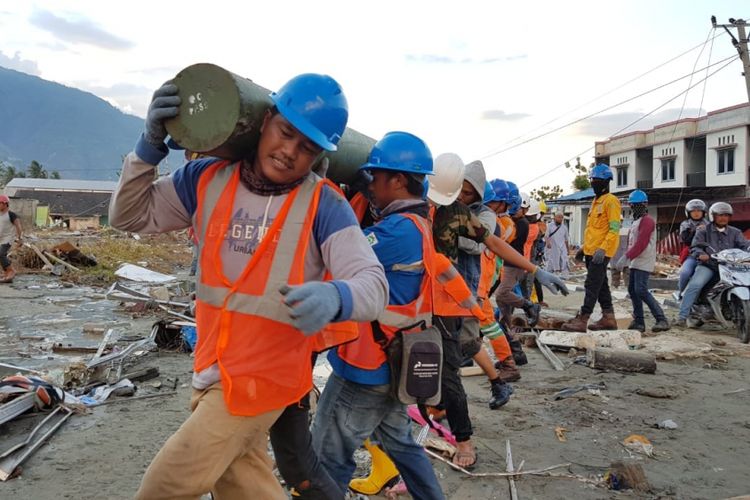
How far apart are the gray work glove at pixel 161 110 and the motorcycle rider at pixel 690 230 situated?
8267mm

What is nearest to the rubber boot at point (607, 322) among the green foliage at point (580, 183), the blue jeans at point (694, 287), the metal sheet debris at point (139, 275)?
the blue jeans at point (694, 287)

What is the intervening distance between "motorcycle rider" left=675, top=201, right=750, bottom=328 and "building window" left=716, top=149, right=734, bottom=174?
24.7 metres

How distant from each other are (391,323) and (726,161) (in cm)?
3260

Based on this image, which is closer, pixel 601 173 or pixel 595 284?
pixel 601 173

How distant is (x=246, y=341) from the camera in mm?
1914

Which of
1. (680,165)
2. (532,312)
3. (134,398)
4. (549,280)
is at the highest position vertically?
(680,165)

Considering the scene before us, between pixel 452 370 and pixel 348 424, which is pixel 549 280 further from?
pixel 348 424

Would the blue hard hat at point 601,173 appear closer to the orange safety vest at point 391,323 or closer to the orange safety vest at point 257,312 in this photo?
the orange safety vest at point 391,323

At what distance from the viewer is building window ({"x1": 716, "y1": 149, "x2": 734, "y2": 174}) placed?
2908 cm

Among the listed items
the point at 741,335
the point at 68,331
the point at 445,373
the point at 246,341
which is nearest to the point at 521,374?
the point at 445,373

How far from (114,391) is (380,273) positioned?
3.87 metres

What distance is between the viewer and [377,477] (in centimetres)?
331

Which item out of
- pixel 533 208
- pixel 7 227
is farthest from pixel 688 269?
pixel 7 227

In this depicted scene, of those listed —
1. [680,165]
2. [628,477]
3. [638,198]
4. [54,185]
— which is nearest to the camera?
[628,477]
